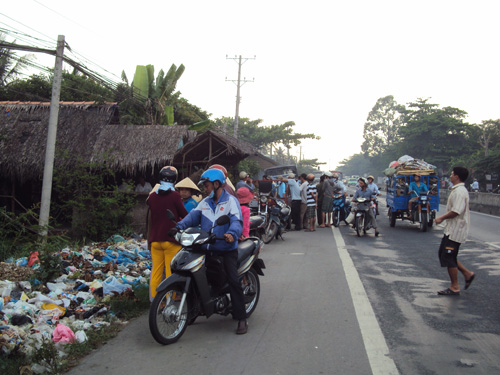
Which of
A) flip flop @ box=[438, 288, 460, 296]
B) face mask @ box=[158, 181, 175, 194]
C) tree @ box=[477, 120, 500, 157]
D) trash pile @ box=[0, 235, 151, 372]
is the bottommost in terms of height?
trash pile @ box=[0, 235, 151, 372]

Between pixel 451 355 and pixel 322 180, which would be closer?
pixel 451 355

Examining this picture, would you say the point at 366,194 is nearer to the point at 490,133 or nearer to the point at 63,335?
the point at 63,335

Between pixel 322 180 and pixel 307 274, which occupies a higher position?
pixel 322 180

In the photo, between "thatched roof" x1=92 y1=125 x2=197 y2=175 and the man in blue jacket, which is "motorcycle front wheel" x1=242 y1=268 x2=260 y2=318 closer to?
the man in blue jacket

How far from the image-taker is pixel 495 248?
1098cm

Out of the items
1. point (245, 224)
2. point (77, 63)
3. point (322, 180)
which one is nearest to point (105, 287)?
point (245, 224)

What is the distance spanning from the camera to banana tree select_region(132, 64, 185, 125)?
64.7 ft

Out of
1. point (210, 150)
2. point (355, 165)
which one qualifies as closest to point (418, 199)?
point (210, 150)

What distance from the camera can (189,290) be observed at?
4.84 meters

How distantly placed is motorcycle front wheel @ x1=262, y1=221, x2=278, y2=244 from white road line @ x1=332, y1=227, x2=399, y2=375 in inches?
168

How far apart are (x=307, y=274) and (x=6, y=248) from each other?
649 cm

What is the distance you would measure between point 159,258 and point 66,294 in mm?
1721

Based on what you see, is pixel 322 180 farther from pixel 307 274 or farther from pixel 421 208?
pixel 307 274

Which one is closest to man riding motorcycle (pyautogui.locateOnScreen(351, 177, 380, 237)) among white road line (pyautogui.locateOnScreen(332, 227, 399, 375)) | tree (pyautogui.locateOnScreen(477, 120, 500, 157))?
white road line (pyautogui.locateOnScreen(332, 227, 399, 375))
